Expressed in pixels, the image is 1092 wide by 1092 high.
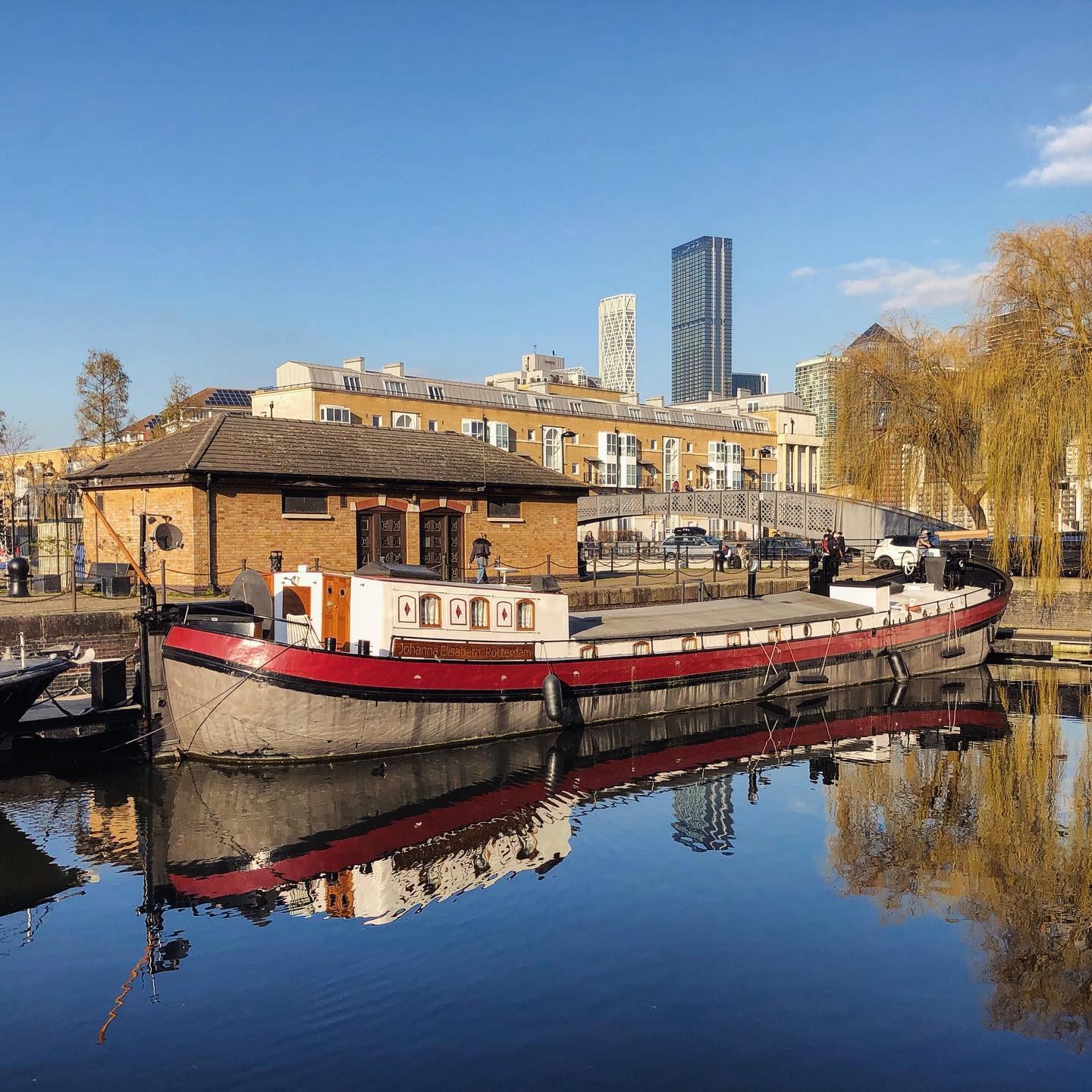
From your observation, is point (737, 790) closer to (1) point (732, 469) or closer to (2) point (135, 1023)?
(2) point (135, 1023)

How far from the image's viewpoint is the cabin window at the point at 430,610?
843 inches

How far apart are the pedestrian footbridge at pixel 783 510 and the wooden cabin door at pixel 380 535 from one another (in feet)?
35.0

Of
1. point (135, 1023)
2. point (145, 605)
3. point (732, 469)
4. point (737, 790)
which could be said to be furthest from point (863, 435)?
point (732, 469)

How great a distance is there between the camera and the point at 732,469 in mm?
92500

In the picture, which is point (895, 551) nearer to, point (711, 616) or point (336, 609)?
point (711, 616)

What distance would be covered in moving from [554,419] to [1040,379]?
2071 inches

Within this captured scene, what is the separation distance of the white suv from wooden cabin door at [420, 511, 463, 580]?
2042 centimetres

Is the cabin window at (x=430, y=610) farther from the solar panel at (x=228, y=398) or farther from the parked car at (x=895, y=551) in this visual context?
the solar panel at (x=228, y=398)

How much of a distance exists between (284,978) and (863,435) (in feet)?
118

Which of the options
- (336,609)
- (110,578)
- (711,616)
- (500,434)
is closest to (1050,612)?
(711,616)

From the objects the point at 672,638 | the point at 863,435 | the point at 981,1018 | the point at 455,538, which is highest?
the point at 863,435

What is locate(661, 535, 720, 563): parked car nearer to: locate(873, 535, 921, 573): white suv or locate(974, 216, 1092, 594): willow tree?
locate(873, 535, 921, 573): white suv

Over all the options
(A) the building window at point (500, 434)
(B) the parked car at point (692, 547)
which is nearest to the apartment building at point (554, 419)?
(A) the building window at point (500, 434)

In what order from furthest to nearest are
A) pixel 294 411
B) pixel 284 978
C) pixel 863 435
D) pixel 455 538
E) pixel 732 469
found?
pixel 732 469
pixel 294 411
pixel 863 435
pixel 455 538
pixel 284 978
